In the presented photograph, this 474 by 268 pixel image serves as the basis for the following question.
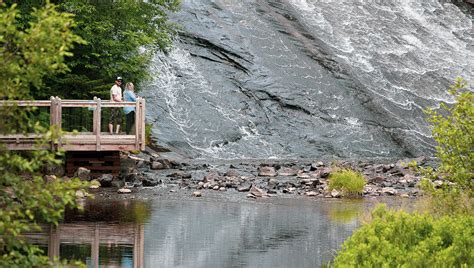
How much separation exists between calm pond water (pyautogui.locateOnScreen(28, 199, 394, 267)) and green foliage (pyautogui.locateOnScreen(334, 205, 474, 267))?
2.34 m

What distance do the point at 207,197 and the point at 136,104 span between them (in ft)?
12.8

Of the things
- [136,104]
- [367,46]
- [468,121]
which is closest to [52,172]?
[136,104]

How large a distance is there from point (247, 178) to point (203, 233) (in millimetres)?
11530

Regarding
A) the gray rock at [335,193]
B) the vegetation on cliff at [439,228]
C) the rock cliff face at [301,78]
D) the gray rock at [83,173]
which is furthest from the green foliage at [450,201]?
the rock cliff face at [301,78]

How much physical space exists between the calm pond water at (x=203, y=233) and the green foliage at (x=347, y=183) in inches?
85.8

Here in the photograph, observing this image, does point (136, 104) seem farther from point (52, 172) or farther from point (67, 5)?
Result: point (67, 5)

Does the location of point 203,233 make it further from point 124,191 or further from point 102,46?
point 102,46

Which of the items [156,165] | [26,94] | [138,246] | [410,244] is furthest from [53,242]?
[156,165]

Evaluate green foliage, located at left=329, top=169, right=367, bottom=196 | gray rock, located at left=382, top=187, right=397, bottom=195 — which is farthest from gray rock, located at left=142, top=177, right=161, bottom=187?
gray rock, located at left=382, top=187, right=397, bottom=195

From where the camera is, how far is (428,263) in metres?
12.7

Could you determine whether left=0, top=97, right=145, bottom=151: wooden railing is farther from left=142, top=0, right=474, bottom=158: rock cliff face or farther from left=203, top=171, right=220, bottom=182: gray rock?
left=142, top=0, right=474, bottom=158: rock cliff face

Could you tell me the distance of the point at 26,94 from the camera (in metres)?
9.31

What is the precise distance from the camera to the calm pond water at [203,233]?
1677 centimetres

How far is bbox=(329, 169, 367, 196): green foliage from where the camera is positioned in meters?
28.2
